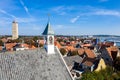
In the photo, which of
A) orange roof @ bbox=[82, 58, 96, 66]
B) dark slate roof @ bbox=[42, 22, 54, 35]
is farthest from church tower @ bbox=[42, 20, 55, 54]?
orange roof @ bbox=[82, 58, 96, 66]

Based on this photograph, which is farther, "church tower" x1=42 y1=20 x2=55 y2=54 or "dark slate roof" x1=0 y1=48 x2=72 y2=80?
"church tower" x1=42 y1=20 x2=55 y2=54

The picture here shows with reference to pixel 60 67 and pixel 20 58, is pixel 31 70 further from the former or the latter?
pixel 60 67

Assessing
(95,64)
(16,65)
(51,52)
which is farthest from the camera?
(95,64)

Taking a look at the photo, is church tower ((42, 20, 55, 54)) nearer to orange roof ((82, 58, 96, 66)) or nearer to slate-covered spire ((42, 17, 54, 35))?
slate-covered spire ((42, 17, 54, 35))

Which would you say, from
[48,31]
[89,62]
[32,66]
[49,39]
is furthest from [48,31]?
[89,62]

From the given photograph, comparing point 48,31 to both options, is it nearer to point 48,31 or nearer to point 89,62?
point 48,31

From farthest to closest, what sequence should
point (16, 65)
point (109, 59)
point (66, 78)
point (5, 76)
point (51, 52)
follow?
point (109, 59), point (51, 52), point (66, 78), point (16, 65), point (5, 76)

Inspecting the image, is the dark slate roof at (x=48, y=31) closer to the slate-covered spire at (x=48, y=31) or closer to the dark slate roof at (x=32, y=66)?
the slate-covered spire at (x=48, y=31)

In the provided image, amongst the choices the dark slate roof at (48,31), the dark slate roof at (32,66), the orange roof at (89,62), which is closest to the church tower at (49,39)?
the dark slate roof at (48,31)

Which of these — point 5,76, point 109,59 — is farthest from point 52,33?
point 109,59
